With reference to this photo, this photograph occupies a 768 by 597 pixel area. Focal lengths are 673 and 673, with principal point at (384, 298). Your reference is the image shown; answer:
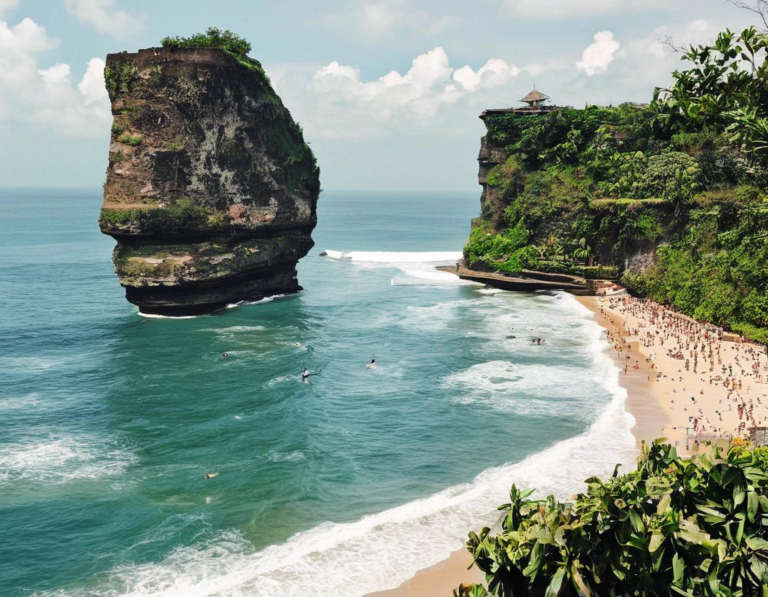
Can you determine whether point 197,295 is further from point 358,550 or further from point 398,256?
point 398,256

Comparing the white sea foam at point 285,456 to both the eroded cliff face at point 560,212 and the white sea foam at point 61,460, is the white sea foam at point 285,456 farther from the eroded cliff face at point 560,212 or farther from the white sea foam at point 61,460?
the eroded cliff face at point 560,212

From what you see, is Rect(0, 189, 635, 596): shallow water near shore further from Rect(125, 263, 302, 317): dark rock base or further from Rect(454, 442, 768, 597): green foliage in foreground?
Rect(454, 442, 768, 597): green foliage in foreground

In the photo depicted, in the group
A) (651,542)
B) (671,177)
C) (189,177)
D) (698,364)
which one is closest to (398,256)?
(671,177)

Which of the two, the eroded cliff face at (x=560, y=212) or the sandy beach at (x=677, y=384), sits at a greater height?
the eroded cliff face at (x=560, y=212)

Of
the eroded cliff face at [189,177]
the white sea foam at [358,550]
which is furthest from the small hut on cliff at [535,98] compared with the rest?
the white sea foam at [358,550]

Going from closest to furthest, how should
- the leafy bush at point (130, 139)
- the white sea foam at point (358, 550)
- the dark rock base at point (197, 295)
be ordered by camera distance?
the white sea foam at point (358, 550) < the leafy bush at point (130, 139) < the dark rock base at point (197, 295)

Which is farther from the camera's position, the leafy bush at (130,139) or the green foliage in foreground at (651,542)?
the leafy bush at (130,139)
